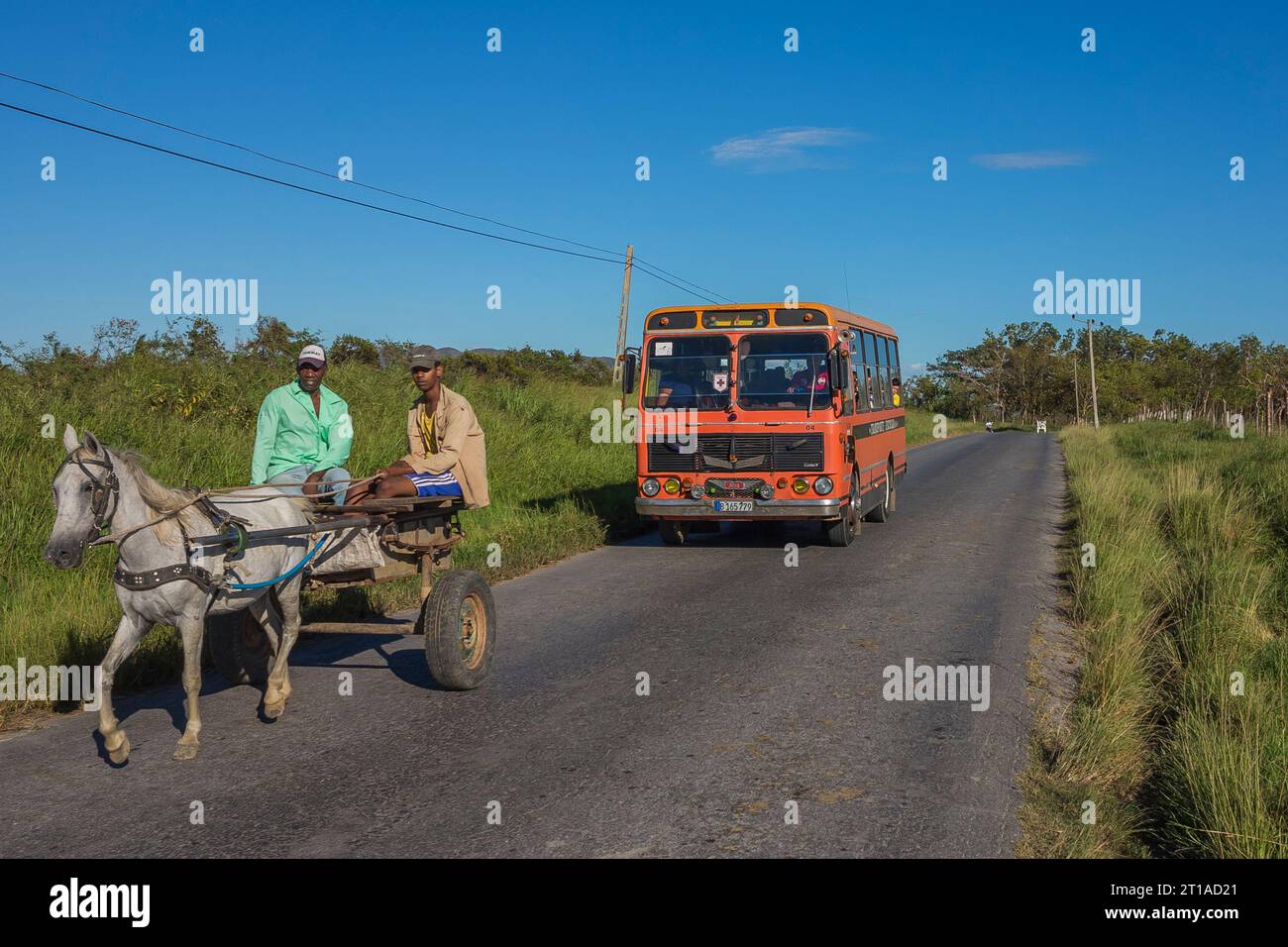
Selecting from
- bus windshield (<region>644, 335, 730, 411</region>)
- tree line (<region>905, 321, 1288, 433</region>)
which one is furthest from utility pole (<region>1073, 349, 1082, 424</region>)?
bus windshield (<region>644, 335, 730, 411</region>)

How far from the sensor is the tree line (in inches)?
3265

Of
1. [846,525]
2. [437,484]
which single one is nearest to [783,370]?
[846,525]

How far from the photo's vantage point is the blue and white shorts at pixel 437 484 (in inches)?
257

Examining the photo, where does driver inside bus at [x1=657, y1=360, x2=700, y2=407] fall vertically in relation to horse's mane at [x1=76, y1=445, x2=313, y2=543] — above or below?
above

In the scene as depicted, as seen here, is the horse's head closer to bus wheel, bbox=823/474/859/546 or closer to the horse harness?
the horse harness

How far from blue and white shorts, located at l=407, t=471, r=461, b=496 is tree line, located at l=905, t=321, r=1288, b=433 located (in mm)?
76709

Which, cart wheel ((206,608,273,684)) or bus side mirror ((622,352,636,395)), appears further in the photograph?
bus side mirror ((622,352,636,395))

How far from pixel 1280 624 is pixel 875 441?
23.6 ft

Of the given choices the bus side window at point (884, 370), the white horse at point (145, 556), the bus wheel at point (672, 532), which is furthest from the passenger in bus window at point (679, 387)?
the white horse at point (145, 556)

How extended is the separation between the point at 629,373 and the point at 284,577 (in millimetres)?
7521

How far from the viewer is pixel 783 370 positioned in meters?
12.7

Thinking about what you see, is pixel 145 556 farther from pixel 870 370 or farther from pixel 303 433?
pixel 870 370

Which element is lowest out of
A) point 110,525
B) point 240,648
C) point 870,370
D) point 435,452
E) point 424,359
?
point 240,648

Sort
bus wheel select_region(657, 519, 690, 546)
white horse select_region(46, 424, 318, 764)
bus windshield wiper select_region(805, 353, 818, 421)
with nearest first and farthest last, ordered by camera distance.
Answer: white horse select_region(46, 424, 318, 764) < bus windshield wiper select_region(805, 353, 818, 421) < bus wheel select_region(657, 519, 690, 546)
